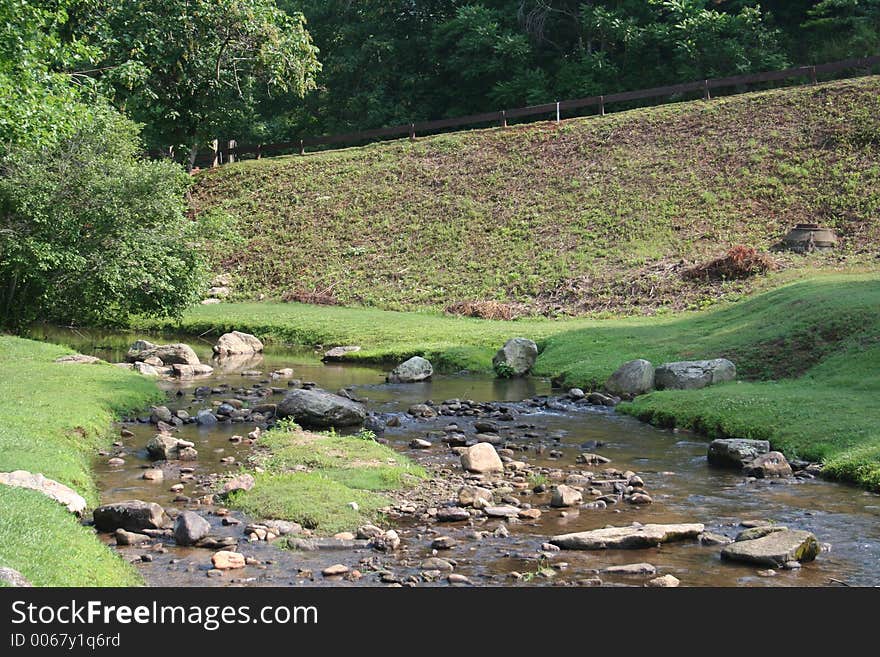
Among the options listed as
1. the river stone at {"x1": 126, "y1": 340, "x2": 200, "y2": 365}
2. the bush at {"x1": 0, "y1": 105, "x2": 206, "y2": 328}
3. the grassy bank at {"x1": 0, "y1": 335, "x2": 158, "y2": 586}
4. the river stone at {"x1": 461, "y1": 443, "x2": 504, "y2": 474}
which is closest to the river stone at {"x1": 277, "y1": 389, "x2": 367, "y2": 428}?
the grassy bank at {"x1": 0, "y1": 335, "x2": 158, "y2": 586}

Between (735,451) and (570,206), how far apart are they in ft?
108

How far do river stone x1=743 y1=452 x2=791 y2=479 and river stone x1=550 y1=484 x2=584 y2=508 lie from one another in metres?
3.45

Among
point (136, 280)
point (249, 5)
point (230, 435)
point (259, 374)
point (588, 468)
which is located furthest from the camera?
point (249, 5)

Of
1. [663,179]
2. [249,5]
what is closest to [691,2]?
[663,179]

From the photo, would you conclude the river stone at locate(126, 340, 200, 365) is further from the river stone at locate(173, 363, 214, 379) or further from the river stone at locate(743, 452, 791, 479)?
the river stone at locate(743, 452, 791, 479)

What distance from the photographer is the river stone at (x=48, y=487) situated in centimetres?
1273

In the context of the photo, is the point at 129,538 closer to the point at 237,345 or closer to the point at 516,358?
the point at 516,358

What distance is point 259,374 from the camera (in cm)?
2798

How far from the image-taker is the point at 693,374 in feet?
76.3

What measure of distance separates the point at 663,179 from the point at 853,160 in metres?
8.68

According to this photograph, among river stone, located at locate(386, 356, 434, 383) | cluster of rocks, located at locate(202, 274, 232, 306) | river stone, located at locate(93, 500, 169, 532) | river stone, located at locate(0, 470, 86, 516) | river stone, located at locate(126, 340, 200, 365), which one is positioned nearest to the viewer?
river stone, located at locate(0, 470, 86, 516)

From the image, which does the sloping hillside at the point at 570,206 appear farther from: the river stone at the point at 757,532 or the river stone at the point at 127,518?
the river stone at the point at 127,518

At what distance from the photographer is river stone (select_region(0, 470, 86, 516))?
12.7m

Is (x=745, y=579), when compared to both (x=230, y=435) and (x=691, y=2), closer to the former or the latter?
(x=230, y=435)
